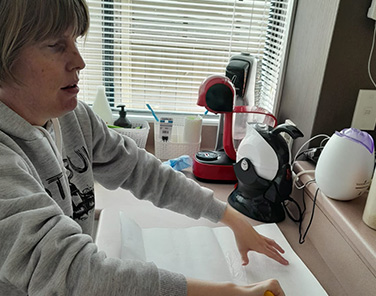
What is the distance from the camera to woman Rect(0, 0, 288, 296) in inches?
20.1

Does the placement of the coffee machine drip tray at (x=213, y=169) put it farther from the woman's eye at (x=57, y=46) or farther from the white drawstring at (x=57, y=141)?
the woman's eye at (x=57, y=46)

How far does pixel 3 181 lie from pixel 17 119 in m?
0.15

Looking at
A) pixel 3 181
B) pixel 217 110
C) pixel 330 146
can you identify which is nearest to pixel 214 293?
pixel 3 181

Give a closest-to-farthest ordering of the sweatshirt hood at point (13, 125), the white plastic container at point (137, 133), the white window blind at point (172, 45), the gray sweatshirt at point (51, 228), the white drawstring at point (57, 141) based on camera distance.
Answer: the gray sweatshirt at point (51, 228) < the sweatshirt hood at point (13, 125) < the white drawstring at point (57, 141) < the white plastic container at point (137, 133) < the white window blind at point (172, 45)

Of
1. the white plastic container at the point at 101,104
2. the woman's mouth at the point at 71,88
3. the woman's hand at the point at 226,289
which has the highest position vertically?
the woman's mouth at the point at 71,88

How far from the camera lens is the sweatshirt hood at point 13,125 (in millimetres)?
625

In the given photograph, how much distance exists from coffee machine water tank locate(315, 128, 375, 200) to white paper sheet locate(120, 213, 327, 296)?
0.66 ft

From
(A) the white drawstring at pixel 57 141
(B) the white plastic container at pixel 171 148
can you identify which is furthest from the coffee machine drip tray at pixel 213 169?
(A) the white drawstring at pixel 57 141

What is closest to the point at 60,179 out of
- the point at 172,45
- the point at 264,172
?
the point at 264,172

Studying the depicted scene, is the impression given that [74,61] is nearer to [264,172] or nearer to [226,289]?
[226,289]

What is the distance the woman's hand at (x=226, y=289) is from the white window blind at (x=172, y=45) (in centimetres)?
94

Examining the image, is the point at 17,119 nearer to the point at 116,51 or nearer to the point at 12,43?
the point at 12,43

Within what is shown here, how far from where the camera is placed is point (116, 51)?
5.12ft

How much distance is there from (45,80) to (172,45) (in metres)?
0.97
